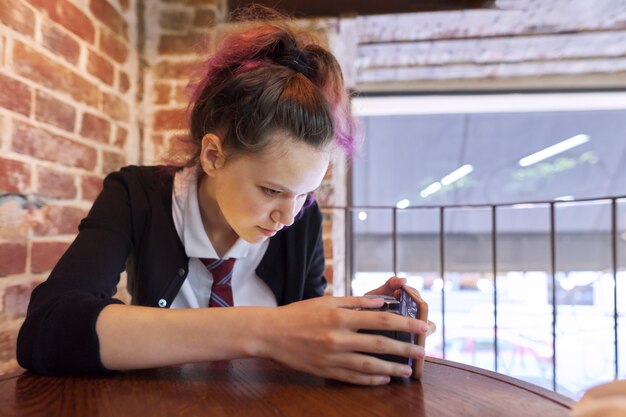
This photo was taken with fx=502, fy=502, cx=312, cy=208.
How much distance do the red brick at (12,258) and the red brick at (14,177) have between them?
14 cm

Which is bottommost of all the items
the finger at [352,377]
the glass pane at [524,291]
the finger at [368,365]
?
the glass pane at [524,291]

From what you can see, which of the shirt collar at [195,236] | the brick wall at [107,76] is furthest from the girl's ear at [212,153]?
the brick wall at [107,76]

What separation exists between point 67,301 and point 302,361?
37cm

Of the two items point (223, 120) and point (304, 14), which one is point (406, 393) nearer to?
point (223, 120)

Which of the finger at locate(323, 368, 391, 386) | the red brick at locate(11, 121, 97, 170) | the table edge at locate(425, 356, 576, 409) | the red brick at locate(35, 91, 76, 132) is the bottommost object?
the table edge at locate(425, 356, 576, 409)

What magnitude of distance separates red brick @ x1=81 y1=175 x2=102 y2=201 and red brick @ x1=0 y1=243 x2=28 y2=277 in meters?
0.35

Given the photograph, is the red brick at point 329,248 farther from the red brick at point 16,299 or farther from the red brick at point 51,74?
the red brick at point 16,299

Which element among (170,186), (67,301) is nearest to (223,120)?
(170,186)

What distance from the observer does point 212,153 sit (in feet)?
3.45

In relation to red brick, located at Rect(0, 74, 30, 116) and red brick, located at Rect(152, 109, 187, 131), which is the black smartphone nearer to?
red brick, located at Rect(0, 74, 30, 116)

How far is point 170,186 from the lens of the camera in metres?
1.20

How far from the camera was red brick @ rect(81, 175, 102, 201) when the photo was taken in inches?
65.0

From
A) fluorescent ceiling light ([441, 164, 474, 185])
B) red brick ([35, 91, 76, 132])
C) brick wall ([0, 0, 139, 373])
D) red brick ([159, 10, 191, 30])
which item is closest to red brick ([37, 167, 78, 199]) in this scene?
brick wall ([0, 0, 139, 373])

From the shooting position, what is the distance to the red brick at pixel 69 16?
4.66 ft
